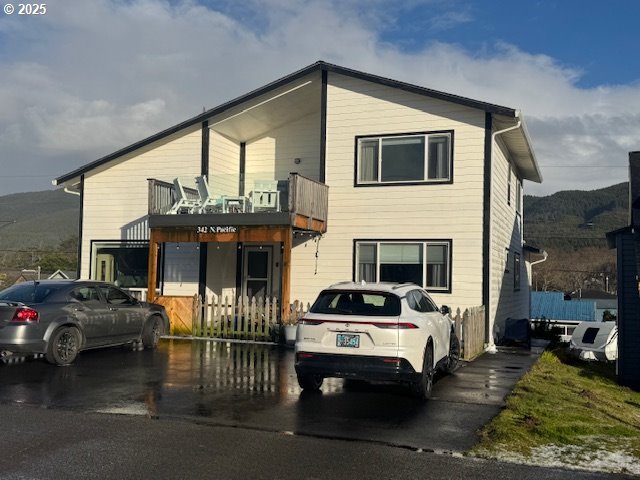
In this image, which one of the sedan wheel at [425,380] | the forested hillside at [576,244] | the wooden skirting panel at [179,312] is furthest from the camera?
the forested hillside at [576,244]

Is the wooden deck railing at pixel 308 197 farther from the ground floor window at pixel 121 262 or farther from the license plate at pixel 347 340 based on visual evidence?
the license plate at pixel 347 340

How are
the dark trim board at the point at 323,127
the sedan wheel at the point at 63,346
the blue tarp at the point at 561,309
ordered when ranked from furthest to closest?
the blue tarp at the point at 561,309
the dark trim board at the point at 323,127
the sedan wheel at the point at 63,346

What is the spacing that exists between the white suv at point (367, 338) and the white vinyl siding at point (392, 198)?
728cm

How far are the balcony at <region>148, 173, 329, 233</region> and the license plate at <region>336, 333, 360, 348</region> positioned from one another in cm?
728

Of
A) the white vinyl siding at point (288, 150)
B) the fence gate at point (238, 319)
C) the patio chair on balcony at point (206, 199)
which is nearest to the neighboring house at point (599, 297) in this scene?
the white vinyl siding at point (288, 150)

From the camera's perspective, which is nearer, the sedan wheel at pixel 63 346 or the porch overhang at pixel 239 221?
the sedan wheel at pixel 63 346

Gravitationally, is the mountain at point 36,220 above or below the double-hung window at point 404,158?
above

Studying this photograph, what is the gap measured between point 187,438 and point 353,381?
443 cm

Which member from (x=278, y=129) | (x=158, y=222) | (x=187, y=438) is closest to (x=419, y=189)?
(x=278, y=129)

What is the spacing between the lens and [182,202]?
17953mm

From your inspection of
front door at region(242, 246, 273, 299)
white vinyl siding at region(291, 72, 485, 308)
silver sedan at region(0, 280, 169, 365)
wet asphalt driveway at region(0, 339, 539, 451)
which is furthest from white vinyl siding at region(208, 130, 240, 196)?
wet asphalt driveway at region(0, 339, 539, 451)

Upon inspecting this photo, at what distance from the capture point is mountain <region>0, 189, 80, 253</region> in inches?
4129

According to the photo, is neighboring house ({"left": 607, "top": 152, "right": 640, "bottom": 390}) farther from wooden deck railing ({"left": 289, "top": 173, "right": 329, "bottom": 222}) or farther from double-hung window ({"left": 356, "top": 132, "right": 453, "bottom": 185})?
wooden deck railing ({"left": 289, "top": 173, "right": 329, "bottom": 222})

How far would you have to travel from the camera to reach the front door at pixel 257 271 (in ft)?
66.1
